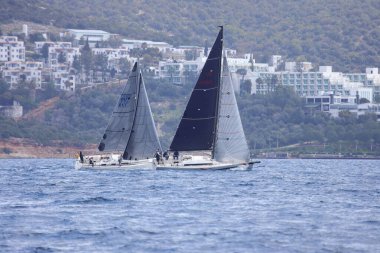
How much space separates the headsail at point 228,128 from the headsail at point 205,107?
776 mm

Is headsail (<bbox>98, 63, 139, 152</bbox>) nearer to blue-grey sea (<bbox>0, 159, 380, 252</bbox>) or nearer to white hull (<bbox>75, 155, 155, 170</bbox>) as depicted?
white hull (<bbox>75, 155, 155, 170</bbox>)

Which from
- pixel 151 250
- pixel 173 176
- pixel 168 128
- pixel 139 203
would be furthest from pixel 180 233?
pixel 168 128

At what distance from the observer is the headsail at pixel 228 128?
3287 inches

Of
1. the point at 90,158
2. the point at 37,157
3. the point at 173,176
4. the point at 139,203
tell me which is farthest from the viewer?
the point at 37,157

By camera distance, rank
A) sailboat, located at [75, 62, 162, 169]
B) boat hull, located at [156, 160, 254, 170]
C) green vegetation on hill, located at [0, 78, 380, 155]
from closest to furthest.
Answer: boat hull, located at [156, 160, 254, 170] → sailboat, located at [75, 62, 162, 169] → green vegetation on hill, located at [0, 78, 380, 155]

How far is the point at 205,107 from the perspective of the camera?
85.1 m

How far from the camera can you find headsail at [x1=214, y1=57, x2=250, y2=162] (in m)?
83.5

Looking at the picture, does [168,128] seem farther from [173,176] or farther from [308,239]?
[308,239]

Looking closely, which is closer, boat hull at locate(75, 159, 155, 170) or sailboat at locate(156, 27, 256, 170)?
sailboat at locate(156, 27, 256, 170)

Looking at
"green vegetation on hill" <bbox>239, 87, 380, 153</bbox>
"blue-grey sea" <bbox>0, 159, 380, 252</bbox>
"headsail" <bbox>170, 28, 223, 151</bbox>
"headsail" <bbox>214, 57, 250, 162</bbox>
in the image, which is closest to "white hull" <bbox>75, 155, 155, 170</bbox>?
"headsail" <bbox>170, 28, 223, 151</bbox>

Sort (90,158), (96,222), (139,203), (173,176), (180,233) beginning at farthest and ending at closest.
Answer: (90,158) < (173,176) < (139,203) < (96,222) < (180,233)

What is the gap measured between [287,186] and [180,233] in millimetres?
27251

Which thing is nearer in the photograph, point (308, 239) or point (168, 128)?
point (308, 239)

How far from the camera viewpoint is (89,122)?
620ft
